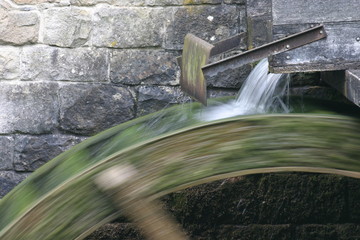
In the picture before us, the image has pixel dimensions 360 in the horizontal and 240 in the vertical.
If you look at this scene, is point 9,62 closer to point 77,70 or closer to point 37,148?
point 77,70

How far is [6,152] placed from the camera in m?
3.86

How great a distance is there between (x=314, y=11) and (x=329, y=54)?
0.19 metres

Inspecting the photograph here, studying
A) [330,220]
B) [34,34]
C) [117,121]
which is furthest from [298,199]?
[34,34]

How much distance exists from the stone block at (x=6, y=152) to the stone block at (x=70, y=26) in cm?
62

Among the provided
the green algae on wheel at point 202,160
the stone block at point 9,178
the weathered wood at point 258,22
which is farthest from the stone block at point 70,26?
the green algae on wheel at point 202,160

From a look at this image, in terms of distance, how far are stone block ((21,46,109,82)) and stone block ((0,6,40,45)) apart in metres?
0.10

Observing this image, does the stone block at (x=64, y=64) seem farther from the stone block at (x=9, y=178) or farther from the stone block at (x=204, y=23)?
the stone block at (x=9, y=178)

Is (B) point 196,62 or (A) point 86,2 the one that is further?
(A) point 86,2

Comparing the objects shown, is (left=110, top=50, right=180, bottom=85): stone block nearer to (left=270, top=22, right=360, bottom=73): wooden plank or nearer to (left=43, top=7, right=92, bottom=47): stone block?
(left=43, top=7, right=92, bottom=47): stone block

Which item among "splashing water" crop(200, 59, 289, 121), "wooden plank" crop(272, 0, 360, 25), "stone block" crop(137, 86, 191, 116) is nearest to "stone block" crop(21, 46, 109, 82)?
"stone block" crop(137, 86, 191, 116)

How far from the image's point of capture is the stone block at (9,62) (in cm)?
385

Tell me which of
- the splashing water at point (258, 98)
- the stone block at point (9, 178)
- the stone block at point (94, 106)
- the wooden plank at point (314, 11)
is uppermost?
the wooden plank at point (314, 11)

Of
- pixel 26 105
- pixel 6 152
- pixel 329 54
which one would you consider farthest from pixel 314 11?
pixel 6 152

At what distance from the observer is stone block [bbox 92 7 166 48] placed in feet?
12.5
